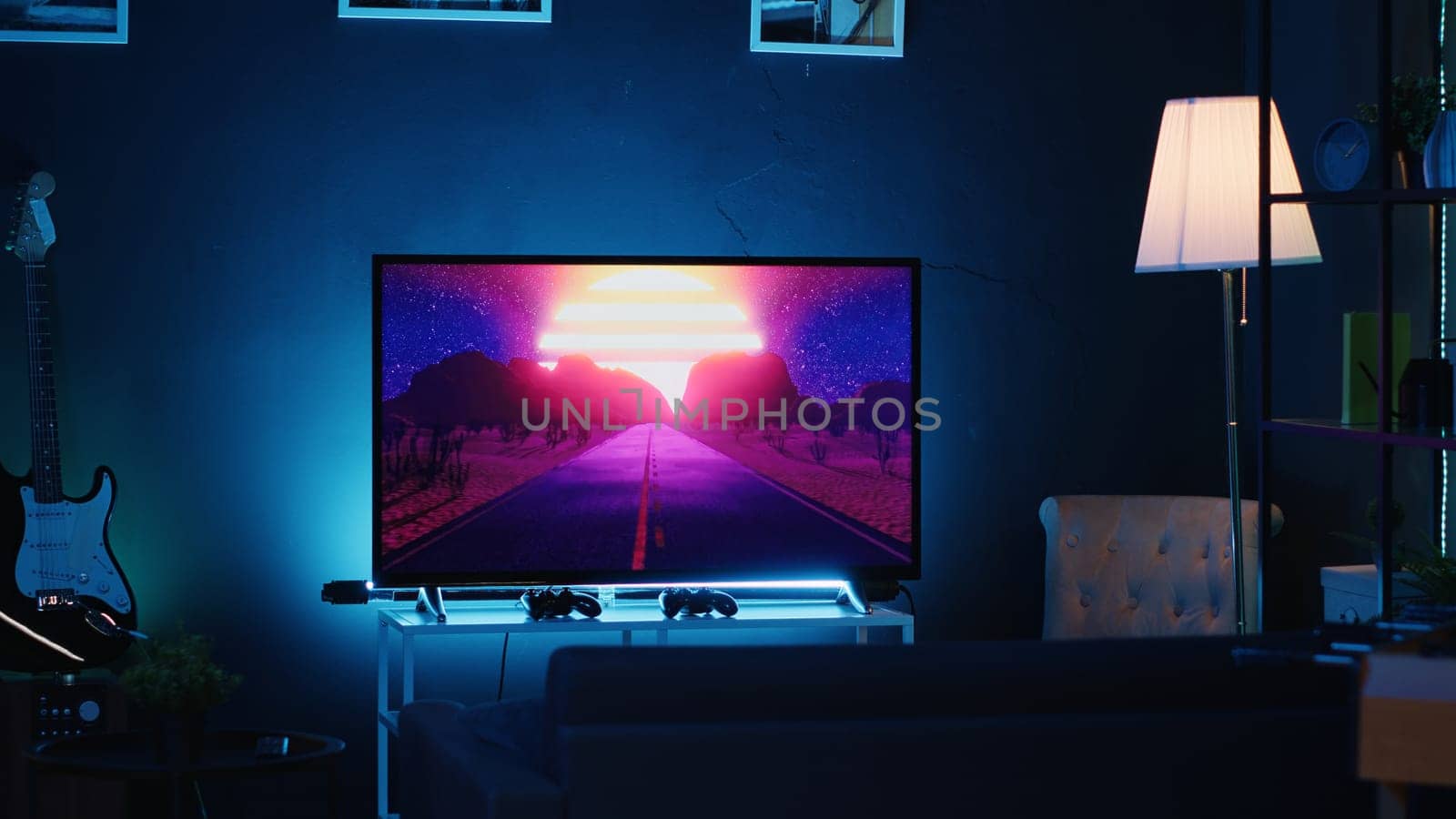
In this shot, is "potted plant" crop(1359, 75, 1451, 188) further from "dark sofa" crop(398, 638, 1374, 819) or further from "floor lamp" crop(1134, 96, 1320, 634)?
"dark sofa" crop(398, 638, 1374, 819)

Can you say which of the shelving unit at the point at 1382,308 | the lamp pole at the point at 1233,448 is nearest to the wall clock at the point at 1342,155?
the shelving unit at the point at 1382,308

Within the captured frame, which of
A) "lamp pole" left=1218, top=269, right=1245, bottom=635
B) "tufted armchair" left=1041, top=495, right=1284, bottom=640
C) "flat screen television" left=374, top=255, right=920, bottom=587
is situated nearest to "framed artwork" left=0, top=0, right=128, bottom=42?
"flat screen television" left=374, top=255, right=920, bottom=587

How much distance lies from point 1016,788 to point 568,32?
9.71 feet

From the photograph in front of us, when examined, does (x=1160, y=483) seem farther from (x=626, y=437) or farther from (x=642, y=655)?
(x=642, y=655)

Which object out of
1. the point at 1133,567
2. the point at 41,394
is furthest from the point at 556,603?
the point at 1133,567

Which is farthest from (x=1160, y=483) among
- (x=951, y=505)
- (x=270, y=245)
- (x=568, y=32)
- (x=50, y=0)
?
(x=50, y=0)

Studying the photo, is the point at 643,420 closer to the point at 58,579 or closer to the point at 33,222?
the point at 58,579

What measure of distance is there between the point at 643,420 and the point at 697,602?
527 mm

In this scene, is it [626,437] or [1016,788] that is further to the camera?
[626,437]

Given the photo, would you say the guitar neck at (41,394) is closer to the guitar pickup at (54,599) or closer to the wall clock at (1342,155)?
the guitar pickup at (54,599)

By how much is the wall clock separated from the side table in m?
2.34

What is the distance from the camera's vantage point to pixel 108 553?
404cm

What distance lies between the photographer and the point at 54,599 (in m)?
3.96

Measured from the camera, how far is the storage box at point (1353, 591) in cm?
370
